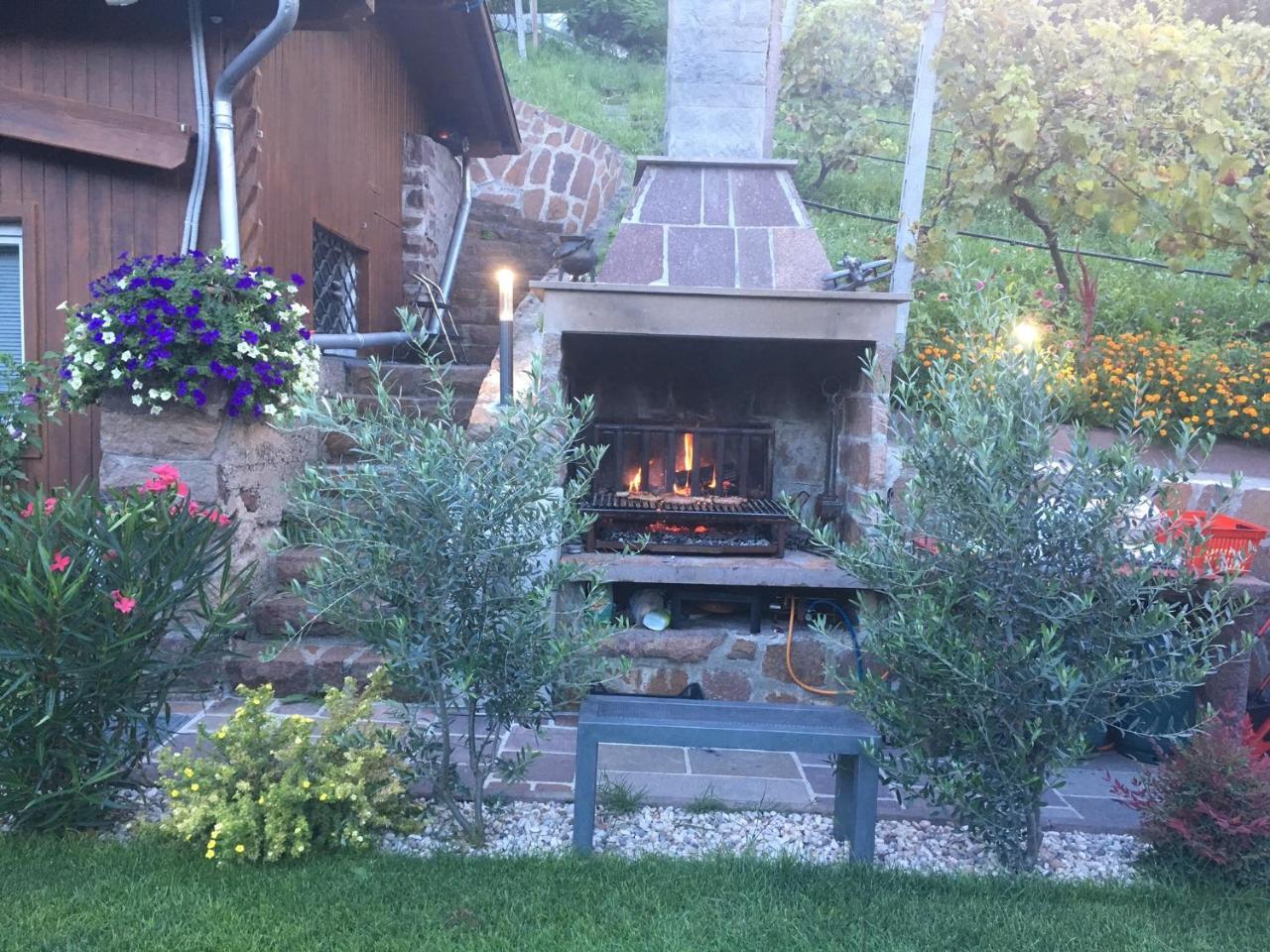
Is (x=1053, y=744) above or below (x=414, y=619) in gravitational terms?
below

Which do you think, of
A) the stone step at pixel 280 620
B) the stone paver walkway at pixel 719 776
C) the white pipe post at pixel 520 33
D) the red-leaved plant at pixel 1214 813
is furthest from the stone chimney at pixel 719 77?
the white pipe post at pixel 520 33

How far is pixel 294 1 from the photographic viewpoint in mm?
4453

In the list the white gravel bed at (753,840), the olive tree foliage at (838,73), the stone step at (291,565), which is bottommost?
the white gravel bed at (753,840)

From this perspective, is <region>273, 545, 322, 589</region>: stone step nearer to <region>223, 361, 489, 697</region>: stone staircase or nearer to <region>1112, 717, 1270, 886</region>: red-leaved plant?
<region>223, 361, 489, 697</region>: stone staircase

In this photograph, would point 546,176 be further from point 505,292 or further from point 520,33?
point 520,33

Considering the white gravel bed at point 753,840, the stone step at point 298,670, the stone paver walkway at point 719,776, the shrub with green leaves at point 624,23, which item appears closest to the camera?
the white gravel bed at point 753,840

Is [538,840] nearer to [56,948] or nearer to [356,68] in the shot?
[56,948]

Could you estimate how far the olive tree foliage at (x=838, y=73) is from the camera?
38.5 ft

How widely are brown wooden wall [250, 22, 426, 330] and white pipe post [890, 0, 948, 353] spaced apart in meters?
3.45

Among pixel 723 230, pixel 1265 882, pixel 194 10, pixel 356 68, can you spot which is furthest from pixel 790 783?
pixel 356 68

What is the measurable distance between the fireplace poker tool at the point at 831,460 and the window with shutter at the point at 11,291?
13.7 feet

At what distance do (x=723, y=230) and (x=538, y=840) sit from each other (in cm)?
311

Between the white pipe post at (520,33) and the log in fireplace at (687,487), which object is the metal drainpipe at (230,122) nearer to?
the log in fireplace at (687,487)

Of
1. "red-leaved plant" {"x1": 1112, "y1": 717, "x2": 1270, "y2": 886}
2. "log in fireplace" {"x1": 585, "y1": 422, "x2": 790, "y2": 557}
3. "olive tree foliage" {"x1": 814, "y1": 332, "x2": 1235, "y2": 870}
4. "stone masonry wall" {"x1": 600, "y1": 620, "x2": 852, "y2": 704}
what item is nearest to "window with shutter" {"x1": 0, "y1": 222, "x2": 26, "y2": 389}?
"log in fireplace" {"x1": 585, "y1": 422, "x2": 790, "y2": 557}
